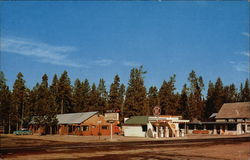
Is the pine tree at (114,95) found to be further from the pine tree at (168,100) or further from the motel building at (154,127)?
the motel building at (154,127)

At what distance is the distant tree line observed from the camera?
77000mm

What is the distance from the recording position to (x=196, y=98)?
113 meters

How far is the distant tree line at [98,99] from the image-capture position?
7700cm

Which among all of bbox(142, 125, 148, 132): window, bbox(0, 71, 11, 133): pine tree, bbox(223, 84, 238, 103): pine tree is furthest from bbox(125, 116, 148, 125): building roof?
bbox(223, 84, 238, 103): pine tree

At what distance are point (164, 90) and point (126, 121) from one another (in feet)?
161

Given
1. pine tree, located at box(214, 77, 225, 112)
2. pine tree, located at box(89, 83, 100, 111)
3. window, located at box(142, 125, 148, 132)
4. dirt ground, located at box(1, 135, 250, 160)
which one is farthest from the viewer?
pine tree, located at box(214, 77, 225, 112)

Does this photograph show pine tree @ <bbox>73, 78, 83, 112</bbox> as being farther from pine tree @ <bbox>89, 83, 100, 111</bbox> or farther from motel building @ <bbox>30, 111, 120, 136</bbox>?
motel building @ <bbox>30, 111, 120, 136</bbox>

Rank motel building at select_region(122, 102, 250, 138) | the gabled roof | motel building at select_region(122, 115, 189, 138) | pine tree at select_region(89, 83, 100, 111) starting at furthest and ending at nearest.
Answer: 1. pine tree at select_region(89, 83, 100, 111)
2. the gabled roof
3. motel building at select_region(122, 102, 250, 138)
4. motel building at select_region(122, 115, 189, 138)

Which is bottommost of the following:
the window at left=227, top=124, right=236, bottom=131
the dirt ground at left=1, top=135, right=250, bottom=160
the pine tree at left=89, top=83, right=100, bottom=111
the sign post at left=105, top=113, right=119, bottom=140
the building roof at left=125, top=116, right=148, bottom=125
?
the window at left=227, top=124, right=236, bottom=131

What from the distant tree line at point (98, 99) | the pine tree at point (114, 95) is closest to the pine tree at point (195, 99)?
the distant tree line at point (98, 99)

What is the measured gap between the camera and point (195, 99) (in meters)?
112

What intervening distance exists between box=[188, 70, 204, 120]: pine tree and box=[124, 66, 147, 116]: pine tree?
904 inches

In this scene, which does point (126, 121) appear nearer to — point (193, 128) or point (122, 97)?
point (193, 128)

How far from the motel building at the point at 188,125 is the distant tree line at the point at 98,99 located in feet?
57.5
